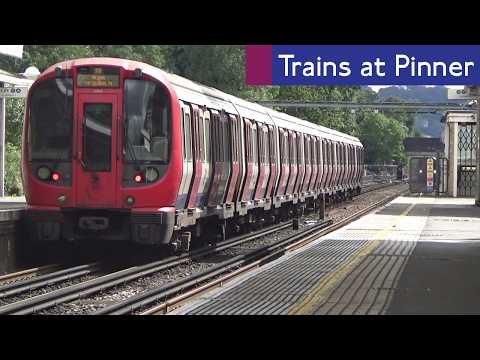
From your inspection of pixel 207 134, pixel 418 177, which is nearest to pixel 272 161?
pixel 207 134

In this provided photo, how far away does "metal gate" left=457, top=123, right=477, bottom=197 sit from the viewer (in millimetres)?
50906

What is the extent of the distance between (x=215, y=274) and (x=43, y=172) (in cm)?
332

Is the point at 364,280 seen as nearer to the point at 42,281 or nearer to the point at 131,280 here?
the point at 131,280

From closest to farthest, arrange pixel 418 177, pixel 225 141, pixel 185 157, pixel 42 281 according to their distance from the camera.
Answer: pixel 42 281, pixel 185 157, pixel 225 141, pixel 418 177

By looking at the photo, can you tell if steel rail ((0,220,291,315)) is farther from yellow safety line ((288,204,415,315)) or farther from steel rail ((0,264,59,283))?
yellow safety line ((288,204,415,315))

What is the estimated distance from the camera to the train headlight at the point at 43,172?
14.6 m

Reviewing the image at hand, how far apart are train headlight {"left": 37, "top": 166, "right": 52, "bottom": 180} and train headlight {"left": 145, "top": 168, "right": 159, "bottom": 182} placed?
159 cm

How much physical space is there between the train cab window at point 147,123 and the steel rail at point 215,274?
2111 millimetres

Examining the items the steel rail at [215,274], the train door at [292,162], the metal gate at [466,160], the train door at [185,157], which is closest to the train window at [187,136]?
the train door at [185,157]

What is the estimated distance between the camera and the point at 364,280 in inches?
508

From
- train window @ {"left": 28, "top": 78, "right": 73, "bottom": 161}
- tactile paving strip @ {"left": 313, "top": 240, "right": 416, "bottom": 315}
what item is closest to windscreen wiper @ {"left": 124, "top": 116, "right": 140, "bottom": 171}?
train window @ {"left": 28, "top": 78, "right": 73, "bottom": 161}

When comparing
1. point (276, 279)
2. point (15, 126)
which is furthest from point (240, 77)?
point (276, 279)
